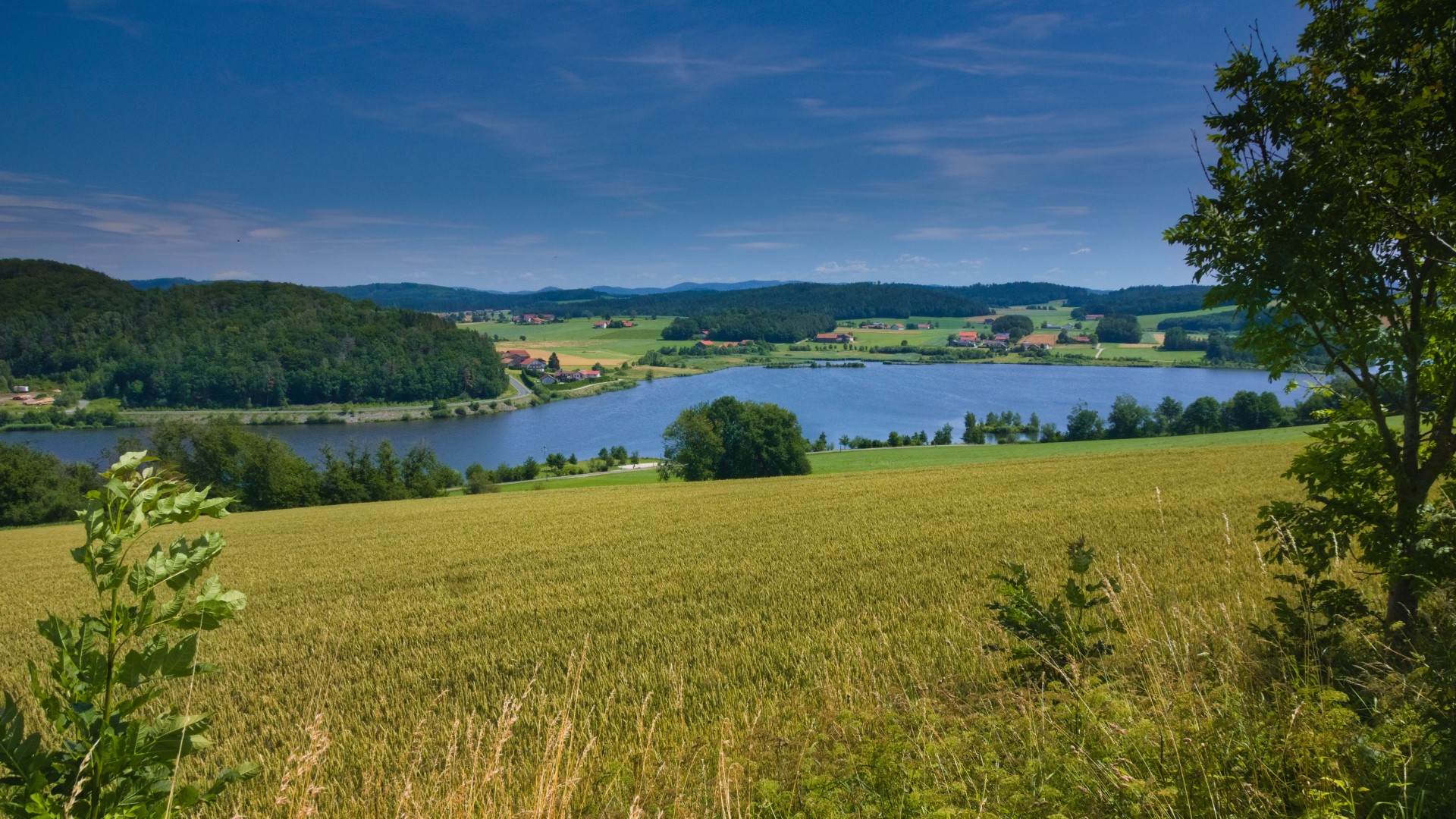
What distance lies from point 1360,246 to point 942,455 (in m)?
48.9

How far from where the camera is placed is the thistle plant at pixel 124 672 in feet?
5.65

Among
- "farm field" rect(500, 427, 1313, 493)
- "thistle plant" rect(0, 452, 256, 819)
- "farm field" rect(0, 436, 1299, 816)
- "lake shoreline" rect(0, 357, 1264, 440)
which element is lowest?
"lake shoreline" rect(0, 357, 1264, 440)

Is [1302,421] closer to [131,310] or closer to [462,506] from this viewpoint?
[462,506]

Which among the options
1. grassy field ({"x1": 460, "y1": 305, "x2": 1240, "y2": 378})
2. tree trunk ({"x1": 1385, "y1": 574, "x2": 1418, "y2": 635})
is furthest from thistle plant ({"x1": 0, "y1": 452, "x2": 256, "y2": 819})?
grassy field ({"x1": 460, "y1": 305, "x2": 1240, "y2": 378})

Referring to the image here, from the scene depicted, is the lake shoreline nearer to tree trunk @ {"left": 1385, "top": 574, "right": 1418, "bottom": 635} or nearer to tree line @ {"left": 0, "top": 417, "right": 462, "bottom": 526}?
tree line @ {"left": 0, "top": 417, "right": 462, "bottom": 526}

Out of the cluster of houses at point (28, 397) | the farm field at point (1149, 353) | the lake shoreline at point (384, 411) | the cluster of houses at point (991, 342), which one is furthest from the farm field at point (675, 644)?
the cluster of houses at point (991, 342)

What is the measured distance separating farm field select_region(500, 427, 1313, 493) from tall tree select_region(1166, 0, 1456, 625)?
38822mm

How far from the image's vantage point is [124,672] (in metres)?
1.83

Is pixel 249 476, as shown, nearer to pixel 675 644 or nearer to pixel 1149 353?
pixel 675 644

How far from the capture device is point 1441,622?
3.51 metres

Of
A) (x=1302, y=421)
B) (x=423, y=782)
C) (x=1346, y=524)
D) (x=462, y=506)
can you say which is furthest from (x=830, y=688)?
(x=1302, y=421)

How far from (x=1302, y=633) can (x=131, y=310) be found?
198641mm

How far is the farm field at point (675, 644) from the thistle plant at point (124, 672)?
57 centimetres

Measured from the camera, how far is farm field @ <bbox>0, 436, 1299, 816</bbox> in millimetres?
3920
